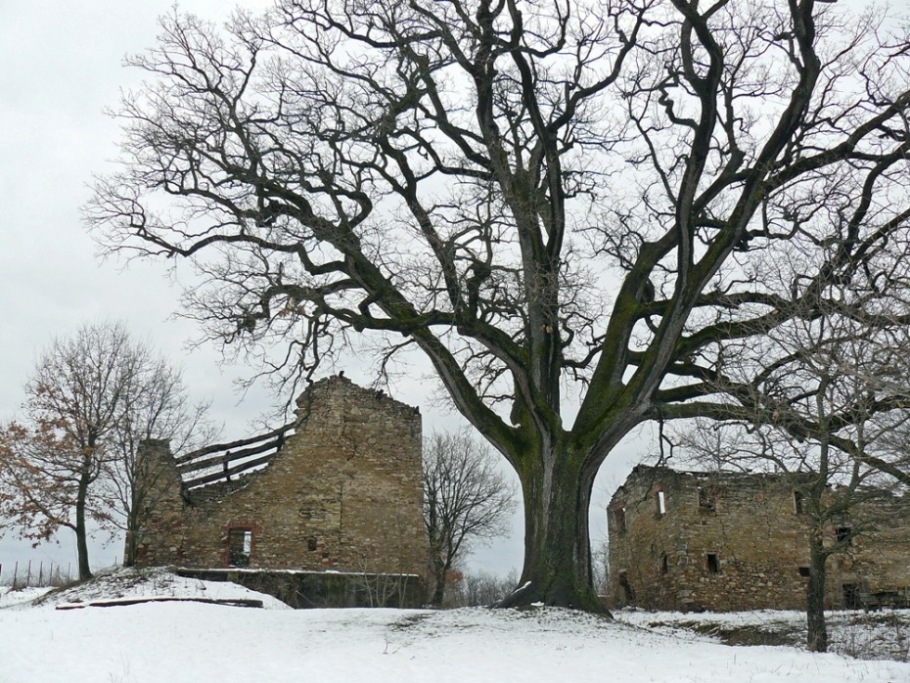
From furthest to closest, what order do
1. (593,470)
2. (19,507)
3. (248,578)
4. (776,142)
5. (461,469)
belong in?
(461,469), (19,507), (248,578), (593,470), (776,142)

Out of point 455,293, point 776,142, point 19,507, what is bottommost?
point 19,507

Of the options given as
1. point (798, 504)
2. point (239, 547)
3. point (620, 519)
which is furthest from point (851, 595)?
point (239, 547)

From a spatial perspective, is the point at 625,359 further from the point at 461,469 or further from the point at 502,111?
the point at 461,469

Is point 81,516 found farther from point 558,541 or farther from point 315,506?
point 558,541

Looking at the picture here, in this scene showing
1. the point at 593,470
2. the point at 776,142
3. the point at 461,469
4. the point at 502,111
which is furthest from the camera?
the point at 461,469

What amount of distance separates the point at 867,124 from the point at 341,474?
16.3 m

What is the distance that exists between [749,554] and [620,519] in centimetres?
526

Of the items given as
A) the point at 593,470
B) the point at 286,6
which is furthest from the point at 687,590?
Result: the point at 286,6

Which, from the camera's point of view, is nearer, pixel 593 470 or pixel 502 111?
pixel 593 470

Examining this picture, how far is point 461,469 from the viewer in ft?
121

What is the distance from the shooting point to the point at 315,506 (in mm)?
22656

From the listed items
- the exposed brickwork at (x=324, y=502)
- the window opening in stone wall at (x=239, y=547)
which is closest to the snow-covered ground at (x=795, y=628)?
the exposed brickwork at (x=324, y=502)

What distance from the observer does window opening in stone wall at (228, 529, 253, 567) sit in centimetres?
2181

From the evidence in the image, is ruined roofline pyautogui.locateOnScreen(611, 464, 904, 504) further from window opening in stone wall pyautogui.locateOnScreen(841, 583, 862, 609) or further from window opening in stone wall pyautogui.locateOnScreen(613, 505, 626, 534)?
window opening in stone wall pyautogui.locateOnScreen(841, 583, 862, 609)
